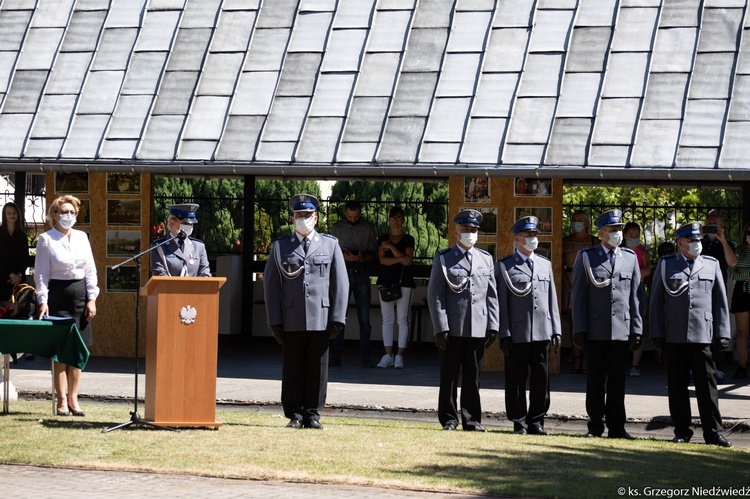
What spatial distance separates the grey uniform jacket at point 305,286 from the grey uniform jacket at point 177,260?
2.28 ft

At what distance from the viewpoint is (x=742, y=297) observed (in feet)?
50.8

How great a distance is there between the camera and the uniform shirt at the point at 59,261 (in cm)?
1177

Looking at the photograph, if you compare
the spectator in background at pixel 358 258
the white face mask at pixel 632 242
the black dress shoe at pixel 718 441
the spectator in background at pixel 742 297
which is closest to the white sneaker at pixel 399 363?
the spectator in background at pixel 358 258

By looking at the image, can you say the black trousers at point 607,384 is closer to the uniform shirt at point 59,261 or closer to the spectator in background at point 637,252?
the spectator in background at point 637,252

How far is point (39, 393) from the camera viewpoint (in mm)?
13852

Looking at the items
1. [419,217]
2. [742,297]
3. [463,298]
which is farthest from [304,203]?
[419,217]

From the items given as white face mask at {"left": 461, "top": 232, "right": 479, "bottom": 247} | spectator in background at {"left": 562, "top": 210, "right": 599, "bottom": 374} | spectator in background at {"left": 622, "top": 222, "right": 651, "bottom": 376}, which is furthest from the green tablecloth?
spectator in background at {"left": 622, "top": 222, "right": 651, "bottom": 376}

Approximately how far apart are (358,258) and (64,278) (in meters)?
5.53

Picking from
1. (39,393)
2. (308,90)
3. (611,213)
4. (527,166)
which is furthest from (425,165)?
(39,393)

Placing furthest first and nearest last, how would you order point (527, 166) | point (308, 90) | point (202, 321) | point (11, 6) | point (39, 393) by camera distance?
point (11, 6) < point (308, 90) < point (527, 166) < point (39, 393) < point (202, 321)

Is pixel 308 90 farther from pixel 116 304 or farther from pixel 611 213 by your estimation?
pixel 611 213

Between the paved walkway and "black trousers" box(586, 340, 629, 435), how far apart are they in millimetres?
715

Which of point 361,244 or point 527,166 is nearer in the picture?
point 527,166

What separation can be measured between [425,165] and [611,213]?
4026mm
